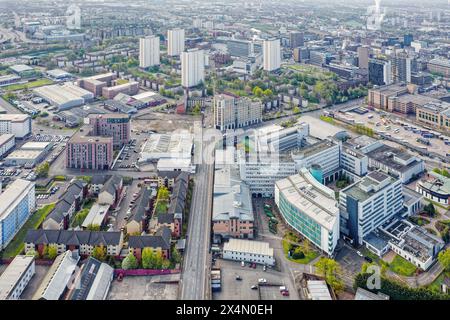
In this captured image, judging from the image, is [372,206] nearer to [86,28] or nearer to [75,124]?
[75,124]

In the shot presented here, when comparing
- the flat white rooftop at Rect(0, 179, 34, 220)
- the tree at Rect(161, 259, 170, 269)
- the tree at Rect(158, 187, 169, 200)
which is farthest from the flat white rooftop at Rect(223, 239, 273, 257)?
the flat white rooftop at Rect(0, 179, 34, 220)

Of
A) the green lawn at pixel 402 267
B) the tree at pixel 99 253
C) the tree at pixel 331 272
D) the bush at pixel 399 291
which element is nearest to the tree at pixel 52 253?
the tree at pixel 99 253

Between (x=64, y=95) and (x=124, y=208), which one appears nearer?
(x=124, y=208)

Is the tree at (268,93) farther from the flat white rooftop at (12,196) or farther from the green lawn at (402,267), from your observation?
the green lawn at (402,267)

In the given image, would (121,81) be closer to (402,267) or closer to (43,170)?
(43,170)

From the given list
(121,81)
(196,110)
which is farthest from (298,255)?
(121,81)

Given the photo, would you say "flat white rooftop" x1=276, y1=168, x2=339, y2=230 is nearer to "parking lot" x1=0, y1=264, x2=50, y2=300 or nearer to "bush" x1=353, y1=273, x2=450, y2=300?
"bush" x1=353, y1=273, x2=450, y2=300
